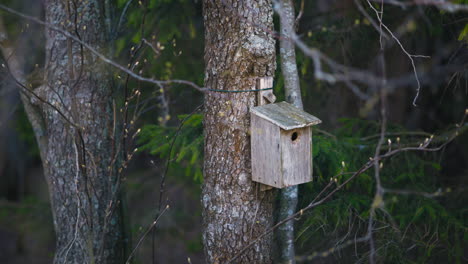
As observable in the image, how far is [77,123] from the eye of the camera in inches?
176

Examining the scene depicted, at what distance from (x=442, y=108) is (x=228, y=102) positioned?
5469 mm

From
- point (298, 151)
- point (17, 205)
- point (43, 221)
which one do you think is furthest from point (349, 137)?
point (17, 205)

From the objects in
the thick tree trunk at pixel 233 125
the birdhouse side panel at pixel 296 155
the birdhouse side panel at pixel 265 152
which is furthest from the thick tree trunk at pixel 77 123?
the birdhouse side panel at pixel 296 155

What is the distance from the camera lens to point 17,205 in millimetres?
7047

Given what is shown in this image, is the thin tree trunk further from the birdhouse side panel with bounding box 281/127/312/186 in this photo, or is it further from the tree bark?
the tree bark

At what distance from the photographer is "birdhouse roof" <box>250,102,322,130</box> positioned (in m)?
3.44

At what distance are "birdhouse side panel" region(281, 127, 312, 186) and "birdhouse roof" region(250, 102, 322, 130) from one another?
9 cm

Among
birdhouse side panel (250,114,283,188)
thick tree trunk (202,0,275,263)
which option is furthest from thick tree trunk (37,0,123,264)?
birdhouse side panel (250,114,283,188)

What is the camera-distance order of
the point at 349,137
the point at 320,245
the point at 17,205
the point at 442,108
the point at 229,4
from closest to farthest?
the point at 229,4
the point at 320,245
the point at 349,137
the point at 17,205
the point at 442,108

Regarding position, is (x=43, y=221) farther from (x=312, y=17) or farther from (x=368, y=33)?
(x=368, y=33)

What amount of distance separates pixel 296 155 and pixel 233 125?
552mm

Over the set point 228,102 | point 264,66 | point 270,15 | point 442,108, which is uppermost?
point 270,15

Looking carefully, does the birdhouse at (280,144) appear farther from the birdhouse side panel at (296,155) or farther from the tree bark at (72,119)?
the tree bark at (72,119)

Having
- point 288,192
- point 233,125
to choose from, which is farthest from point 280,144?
point 288,192
